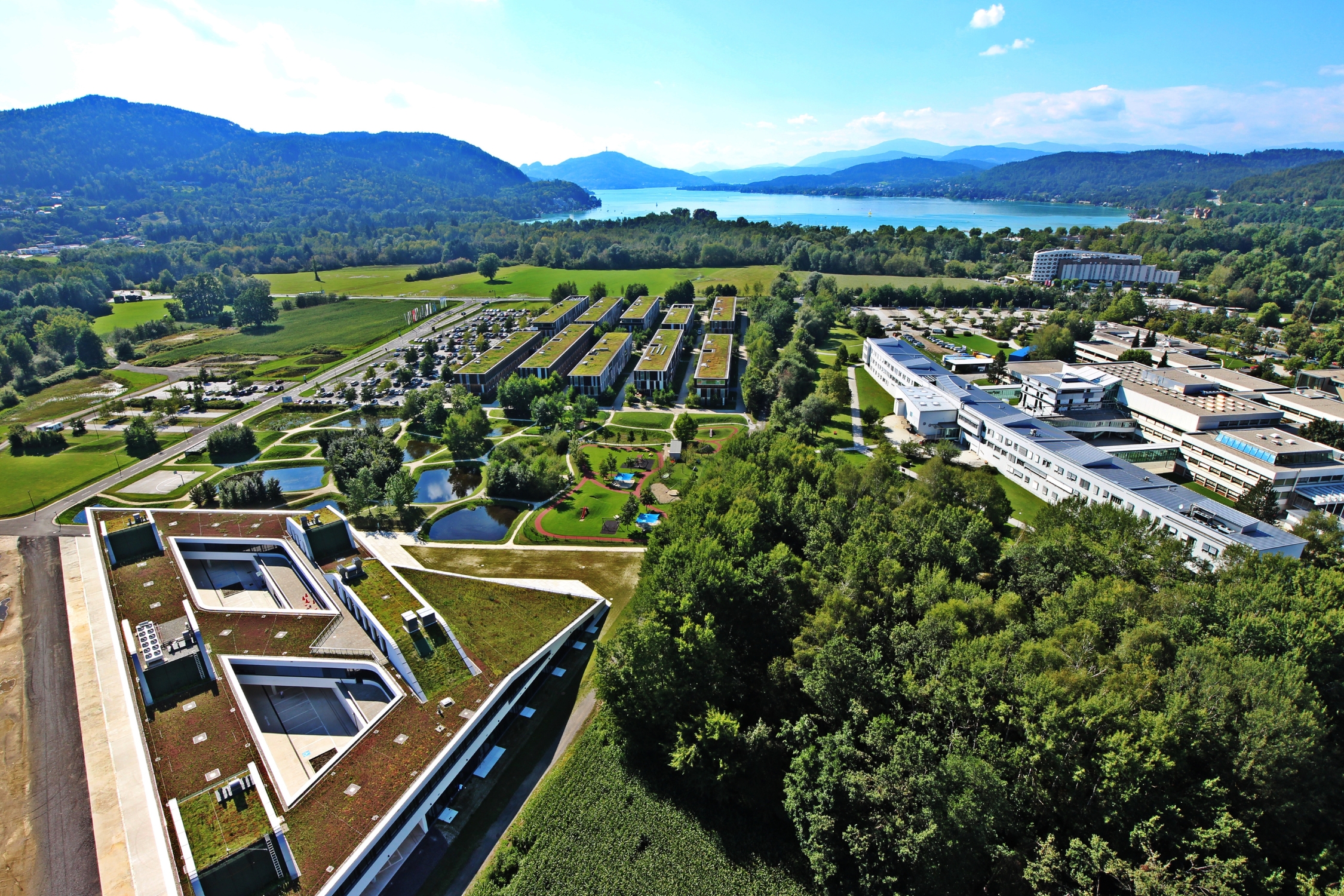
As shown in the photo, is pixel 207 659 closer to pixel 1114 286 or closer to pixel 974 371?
pixel 974 371

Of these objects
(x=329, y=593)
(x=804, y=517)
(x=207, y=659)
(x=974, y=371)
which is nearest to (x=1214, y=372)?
(x=974, y=371)

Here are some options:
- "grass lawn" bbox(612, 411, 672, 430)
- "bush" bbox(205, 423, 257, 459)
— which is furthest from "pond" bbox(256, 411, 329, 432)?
"grass lawn" bbox(612, 411, 672, 430)

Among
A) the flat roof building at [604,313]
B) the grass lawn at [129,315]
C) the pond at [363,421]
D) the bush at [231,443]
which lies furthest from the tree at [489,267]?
the bush at [231,443]

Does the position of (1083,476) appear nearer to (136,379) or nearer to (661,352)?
(661,352)

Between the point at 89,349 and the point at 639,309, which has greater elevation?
the point at 89,349

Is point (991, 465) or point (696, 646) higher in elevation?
point (696, 646)

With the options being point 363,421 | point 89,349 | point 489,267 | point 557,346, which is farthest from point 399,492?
point 489,267

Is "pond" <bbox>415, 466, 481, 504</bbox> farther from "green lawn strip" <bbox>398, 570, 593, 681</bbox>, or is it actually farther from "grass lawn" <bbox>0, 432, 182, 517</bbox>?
"grass lawn" <bbox>0, 432, 182, 517</bbox>
